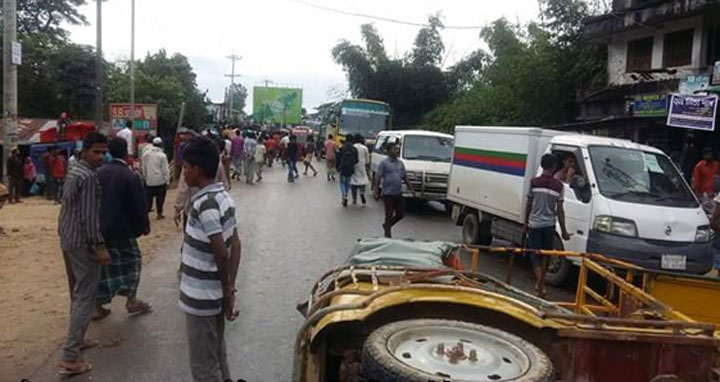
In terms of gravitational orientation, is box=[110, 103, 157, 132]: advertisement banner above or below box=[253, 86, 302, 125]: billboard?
below

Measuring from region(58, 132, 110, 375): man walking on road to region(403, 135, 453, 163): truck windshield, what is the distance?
11841 mm

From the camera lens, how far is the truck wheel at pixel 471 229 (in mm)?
11141

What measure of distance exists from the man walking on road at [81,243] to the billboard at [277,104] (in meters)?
63.8

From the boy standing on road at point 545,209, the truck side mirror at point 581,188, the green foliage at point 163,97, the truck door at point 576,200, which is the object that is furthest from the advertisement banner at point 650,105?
the green foliage at point 163,97

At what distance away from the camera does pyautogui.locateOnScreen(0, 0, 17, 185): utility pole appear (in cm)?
1402

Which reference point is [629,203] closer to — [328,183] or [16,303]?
[16,303]

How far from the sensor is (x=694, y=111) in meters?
14.3

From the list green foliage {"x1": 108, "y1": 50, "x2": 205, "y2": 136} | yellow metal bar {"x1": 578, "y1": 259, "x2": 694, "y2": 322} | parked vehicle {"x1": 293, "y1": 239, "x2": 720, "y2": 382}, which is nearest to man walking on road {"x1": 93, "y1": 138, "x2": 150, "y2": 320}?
parked vehicle {"x1": 293, "y1": 239, "x2": 720, "y2": 382}

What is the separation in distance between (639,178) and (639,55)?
15.3 meters

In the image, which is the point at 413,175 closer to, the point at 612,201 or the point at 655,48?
the point at 612,201

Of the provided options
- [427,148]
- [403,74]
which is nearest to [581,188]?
[427,148]

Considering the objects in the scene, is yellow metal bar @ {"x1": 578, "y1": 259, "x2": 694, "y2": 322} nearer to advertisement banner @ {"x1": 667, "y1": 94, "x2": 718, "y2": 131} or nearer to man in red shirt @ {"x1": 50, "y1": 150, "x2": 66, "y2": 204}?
advertisement banner @ {"x1": 667, "y1": 94, "x2": 718, "y2": 131}

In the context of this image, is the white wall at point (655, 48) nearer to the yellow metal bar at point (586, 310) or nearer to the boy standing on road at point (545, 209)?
the boy standing on road at point (545, 209)

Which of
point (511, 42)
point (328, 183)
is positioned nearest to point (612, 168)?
point (328, 183)
